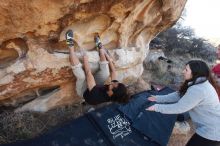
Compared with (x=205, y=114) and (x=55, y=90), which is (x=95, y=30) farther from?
(x=205, y=114)

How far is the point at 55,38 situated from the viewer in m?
4.94

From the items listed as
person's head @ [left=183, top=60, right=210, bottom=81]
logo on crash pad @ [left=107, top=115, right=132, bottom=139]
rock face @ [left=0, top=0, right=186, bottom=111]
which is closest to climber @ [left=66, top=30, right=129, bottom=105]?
rock face @ [left=0, top=0, right=186, bottom=111]

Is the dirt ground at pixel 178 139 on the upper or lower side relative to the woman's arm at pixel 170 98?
lower

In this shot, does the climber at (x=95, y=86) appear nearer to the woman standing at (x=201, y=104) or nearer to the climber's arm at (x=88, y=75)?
the climber's arm at (x=88, y=75)

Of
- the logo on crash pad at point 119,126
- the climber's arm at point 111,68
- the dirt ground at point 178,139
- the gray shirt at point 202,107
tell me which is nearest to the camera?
the gray shirt at point 202,107

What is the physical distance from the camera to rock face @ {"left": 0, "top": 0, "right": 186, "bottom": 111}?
174 inches

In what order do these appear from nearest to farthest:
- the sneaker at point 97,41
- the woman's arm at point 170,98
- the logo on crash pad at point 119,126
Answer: the woman's arm at point 170,98 → the logo on crash pad at point 119,126 → the sneaker at point 97,41

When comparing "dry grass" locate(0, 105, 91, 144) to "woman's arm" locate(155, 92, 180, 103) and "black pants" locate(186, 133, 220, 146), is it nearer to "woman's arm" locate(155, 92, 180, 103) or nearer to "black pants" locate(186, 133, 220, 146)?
"woman's arm" locate(155, 92, 180, 103)

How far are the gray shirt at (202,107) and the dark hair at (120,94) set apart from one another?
100 cm

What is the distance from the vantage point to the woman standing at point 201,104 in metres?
4.04

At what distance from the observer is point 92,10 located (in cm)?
486

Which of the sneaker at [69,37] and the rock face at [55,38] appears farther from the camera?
the sneaker at [69,37]

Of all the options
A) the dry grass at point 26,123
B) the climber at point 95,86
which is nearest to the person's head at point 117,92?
the climber at point 95,86

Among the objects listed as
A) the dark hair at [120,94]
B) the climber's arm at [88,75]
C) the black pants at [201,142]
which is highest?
the climber's arm at [88,75]
